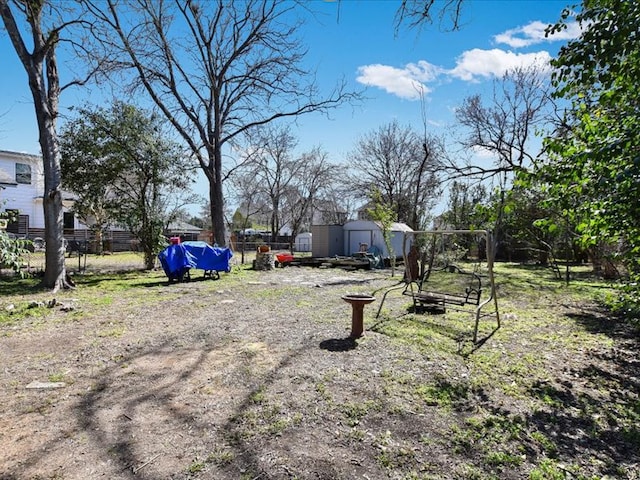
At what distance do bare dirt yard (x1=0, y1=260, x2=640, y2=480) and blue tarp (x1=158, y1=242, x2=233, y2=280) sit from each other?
4184 millimetres

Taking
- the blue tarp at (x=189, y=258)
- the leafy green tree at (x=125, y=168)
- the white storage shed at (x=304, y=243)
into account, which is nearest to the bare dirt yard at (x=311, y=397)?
the blue tarp at (x=189, y=258)

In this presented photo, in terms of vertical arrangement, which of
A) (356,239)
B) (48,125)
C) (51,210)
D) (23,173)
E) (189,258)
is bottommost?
(189,258)

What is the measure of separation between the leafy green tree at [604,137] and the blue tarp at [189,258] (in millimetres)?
9954

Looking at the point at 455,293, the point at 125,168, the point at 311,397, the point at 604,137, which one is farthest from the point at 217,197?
the point at 604,137

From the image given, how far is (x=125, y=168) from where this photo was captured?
13.1m

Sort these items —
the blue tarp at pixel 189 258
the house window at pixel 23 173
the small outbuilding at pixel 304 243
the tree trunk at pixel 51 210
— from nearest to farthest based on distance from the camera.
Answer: the tree trunk at pixel 51 210, the blue tarp at pixel 189 258, the house window at pixel 23 173, the small outbuilding at pixel 304 243

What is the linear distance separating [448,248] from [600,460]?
13619 mm

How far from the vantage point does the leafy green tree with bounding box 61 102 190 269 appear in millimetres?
12414

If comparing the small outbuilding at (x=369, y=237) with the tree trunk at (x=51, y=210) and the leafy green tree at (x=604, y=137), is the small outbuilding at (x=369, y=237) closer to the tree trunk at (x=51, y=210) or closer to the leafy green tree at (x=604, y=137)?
the tree trunk at (x=51, y=210)

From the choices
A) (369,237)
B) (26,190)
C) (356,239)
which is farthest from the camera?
(26,190)

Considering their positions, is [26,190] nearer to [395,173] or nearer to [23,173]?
[23,173]

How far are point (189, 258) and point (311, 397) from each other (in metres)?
8.96

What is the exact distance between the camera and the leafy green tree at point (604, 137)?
269 cm

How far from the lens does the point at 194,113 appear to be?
51.8 feet
